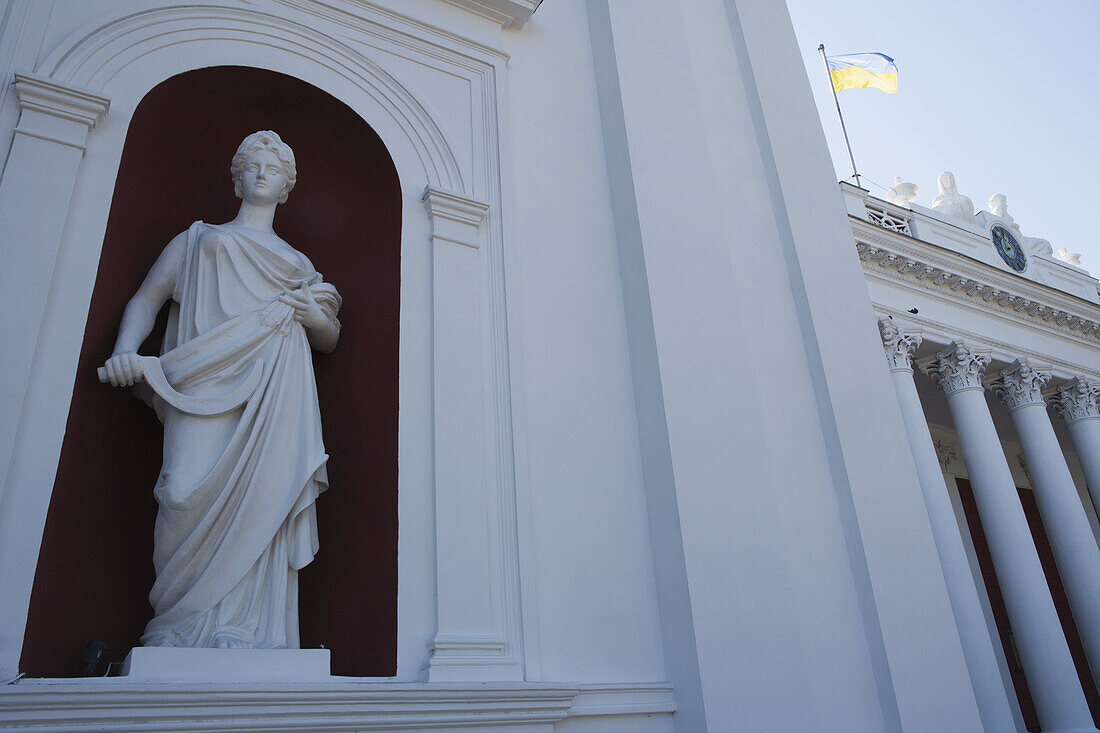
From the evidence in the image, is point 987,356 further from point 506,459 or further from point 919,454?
point 506,459

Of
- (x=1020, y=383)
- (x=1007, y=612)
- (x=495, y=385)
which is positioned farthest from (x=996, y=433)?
(x=495, y=385)

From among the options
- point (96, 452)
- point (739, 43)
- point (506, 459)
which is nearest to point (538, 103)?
point (739, 43)

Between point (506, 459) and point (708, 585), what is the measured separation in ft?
3.89

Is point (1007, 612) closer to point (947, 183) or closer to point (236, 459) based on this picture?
point (947, 183)

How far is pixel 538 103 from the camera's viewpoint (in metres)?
5.50

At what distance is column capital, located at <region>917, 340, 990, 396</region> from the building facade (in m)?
5.59

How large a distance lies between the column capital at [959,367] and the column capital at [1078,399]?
2.07 m

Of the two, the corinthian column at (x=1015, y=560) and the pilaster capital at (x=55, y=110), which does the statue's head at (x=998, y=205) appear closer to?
the corinthian column at (x=1015, y=560)

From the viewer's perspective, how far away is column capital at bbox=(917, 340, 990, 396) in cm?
1070

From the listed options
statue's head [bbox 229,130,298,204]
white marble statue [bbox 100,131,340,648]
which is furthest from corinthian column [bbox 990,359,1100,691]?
statue's head [bbox 229,130,298,204]

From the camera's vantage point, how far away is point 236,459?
3426 mm

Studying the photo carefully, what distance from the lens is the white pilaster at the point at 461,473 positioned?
3695 mm

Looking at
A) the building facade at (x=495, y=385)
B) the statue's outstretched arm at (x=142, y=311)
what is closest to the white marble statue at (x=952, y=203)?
the building facade at (x=495, y=385)

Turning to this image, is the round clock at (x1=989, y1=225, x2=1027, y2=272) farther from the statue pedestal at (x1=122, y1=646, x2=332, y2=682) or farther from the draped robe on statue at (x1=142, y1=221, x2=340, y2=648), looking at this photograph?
the statue pedestal at (x1=122, y1=646, x2=332, y2=682)
